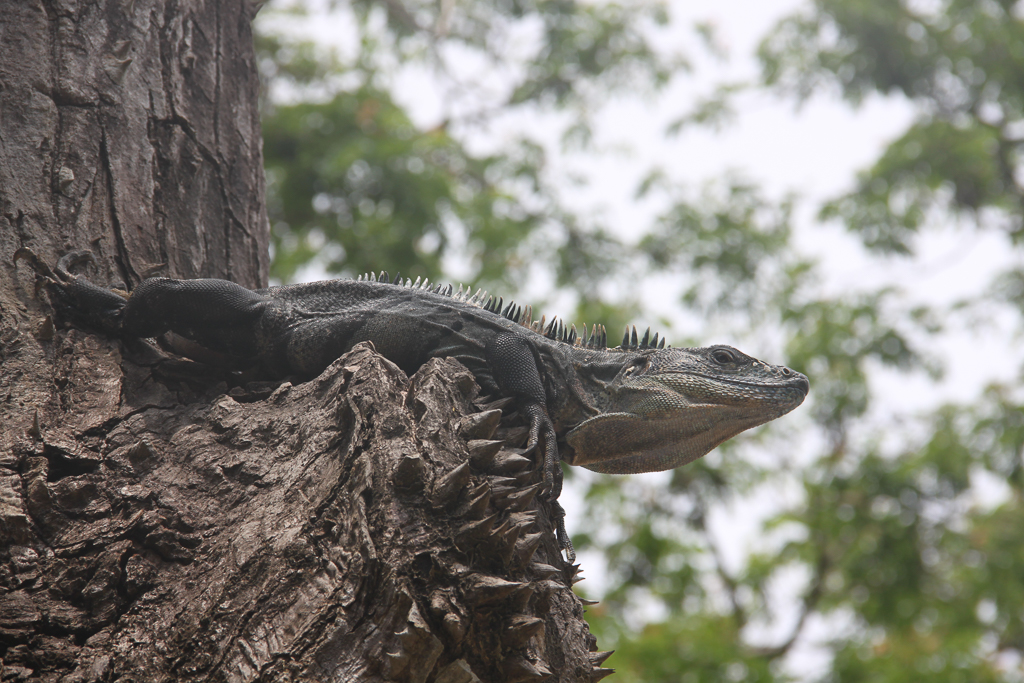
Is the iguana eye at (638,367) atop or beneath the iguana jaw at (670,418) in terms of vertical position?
atop

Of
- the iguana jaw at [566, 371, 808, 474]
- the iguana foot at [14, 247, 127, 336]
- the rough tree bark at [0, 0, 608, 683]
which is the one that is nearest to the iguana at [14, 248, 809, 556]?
the iguana jaw at [566, 371, 808, 474]

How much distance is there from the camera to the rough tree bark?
2.42 m

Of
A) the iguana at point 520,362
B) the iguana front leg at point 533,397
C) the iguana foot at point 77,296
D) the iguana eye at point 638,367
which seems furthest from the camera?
the iguana eye at point 638,367

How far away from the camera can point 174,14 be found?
14.3 feet

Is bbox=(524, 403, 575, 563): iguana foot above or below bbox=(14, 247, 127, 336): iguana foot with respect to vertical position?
below

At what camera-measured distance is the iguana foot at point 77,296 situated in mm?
3418

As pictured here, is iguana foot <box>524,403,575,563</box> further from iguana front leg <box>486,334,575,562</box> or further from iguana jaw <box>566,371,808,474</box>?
iguana jaw <box>566,371,808,474</box>

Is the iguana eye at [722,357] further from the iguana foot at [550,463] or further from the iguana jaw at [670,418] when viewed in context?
the iguana foot at [550,463]

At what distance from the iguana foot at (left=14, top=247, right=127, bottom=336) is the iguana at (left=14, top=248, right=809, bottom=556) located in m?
0.13

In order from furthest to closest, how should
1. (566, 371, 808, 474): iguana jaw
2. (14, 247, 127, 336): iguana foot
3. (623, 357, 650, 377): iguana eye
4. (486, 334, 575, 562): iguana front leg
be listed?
(623, 357, 650, 377): iguana eye, (566, 371, 808, 474): iguana jaw, (486, 334, 575, 562): iguana front leg, (14, 247, 127, 336): iguana foot

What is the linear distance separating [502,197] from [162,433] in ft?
30.4

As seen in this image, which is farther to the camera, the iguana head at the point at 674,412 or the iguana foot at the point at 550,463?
the iguana head at the point at 674,412

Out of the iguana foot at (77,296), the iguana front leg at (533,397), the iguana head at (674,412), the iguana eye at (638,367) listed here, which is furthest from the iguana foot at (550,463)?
the iguana foot at (77,296)

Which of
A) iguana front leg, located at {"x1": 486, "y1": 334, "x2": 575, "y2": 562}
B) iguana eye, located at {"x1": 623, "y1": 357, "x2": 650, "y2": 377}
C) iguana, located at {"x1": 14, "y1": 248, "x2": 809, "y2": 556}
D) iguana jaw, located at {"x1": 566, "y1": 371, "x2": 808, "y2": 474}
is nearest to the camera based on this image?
iguana front leg, located at {"x1": 486, "y1": 334, "x2": 575, "y2": 562}
